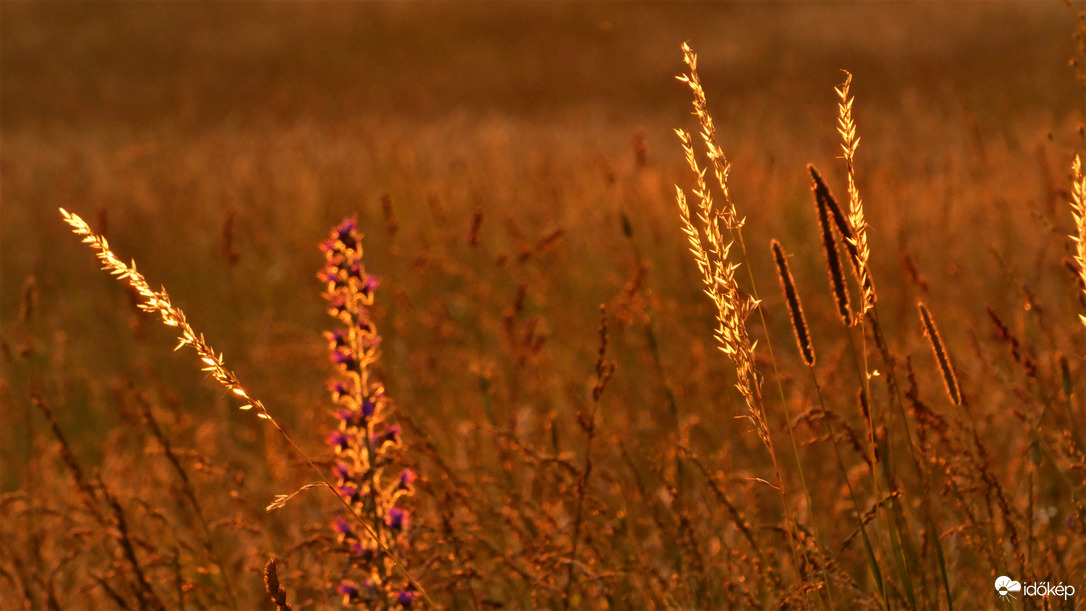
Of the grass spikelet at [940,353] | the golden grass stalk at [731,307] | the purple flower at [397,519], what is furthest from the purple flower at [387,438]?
the grass spikelet at [940,353]

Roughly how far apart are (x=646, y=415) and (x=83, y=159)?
8.47 meters

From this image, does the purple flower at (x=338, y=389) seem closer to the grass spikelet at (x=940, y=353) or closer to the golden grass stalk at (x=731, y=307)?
the golden grass stalk at (x=731, y=307)

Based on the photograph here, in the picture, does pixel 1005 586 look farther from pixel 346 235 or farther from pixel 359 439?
pixel 346 235

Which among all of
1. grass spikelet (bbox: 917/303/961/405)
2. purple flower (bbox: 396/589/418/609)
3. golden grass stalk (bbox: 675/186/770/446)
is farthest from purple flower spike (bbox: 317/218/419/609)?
grass spikelet (bbox: 917/303/961/405)

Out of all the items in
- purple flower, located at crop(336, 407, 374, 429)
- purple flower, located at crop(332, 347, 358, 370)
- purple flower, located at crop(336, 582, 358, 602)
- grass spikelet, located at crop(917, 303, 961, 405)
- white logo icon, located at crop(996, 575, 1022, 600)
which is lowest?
white logo icon, located at crop(996, 575, 1022, 600)

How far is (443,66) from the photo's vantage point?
19484mm

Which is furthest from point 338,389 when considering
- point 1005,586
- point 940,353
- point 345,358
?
point 1005,586

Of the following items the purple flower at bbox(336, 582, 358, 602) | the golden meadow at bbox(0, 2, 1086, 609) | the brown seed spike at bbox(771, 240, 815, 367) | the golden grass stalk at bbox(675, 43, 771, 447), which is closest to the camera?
the golden grass stalk at bbox(675, 43, 771, 447)

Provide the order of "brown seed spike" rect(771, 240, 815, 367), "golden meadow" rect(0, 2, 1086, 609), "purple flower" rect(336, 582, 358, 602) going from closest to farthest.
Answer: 1. "brown seed spike" rect(771, 240, 815, 367)
2. "golden meadow" rect(0, 2, 1086, 609)
3. "purple flower" rect(336, 582, 358, 602)

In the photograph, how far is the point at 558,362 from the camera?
3.67 meters

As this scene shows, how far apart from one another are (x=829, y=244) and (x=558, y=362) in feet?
8.24

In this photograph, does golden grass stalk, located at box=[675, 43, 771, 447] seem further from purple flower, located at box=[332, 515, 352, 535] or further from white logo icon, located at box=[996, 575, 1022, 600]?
purple flower, located at box=[332, 515, 352, 535]

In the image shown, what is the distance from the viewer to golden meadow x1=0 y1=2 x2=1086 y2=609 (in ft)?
4.93

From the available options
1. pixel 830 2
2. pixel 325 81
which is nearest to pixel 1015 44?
pixel 830 2
